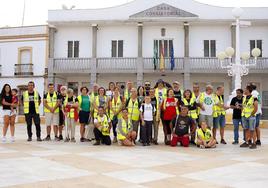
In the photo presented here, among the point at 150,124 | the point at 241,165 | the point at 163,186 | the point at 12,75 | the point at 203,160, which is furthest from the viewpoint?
the point at 12,75

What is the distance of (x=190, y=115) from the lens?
944 cm

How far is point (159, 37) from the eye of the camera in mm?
24641

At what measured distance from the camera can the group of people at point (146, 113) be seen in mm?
9219

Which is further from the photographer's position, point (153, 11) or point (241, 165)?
point (153, 11)

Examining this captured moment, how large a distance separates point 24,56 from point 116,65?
7.39 metres

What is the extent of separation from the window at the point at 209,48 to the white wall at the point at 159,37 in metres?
1.69

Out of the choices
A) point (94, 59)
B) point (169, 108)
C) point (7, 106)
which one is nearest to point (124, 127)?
point (169, 108)

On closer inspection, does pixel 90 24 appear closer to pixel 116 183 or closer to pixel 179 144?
pixel 179 144

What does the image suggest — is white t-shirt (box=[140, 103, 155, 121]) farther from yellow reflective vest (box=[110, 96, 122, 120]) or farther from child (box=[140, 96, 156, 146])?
yellow reflective vest (box=[110, 96, 122, 120])

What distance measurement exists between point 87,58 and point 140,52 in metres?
3.79

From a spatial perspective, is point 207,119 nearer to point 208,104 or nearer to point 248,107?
point 208,104

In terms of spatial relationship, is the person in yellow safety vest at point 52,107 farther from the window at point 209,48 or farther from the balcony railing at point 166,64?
the window at point 209,48

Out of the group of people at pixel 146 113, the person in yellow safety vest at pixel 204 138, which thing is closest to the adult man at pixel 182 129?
the group of people at pixel 146 113

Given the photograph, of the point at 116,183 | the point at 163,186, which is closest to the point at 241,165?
the point at 163,186
